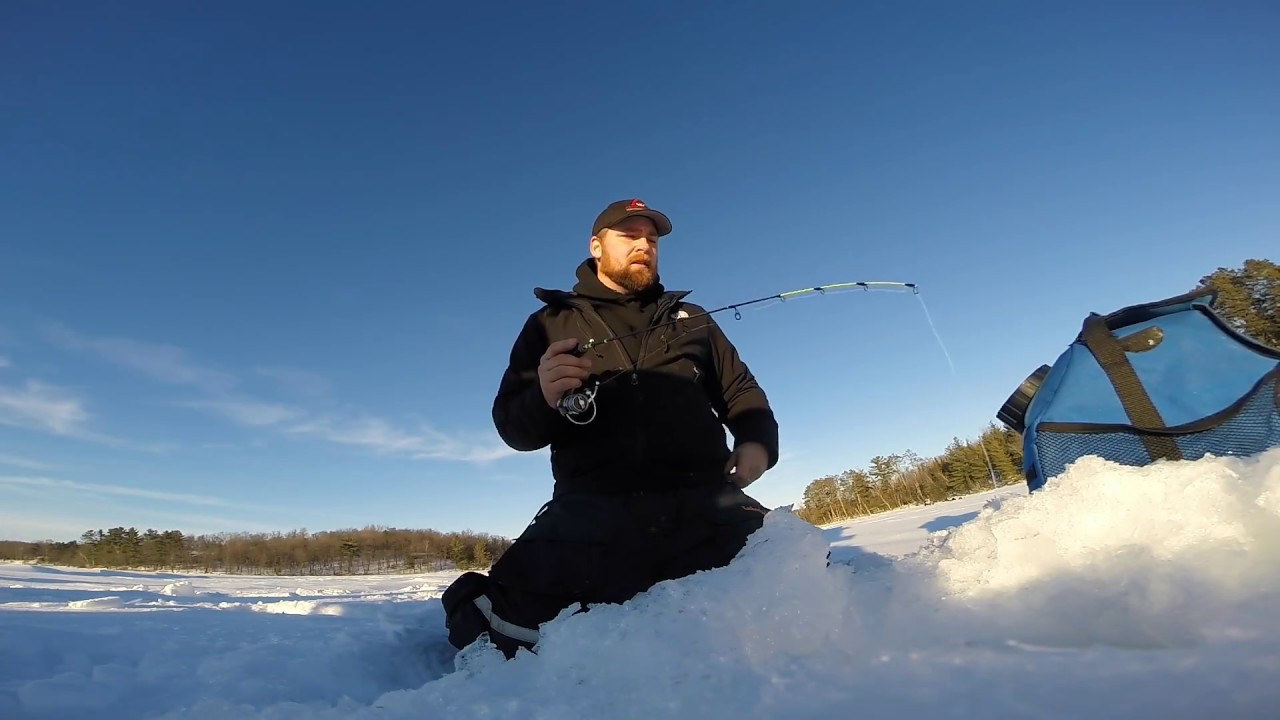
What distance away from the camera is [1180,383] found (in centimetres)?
215

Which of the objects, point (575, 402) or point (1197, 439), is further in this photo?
point (575, 402)

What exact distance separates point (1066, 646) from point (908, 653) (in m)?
0.21

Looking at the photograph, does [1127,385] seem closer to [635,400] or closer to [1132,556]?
[1132,556]

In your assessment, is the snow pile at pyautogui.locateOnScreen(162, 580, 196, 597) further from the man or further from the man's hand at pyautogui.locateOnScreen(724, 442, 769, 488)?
the man's hand at pyautogui.locateOnScreen(724, 442, 769, 488)

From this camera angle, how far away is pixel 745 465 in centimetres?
265

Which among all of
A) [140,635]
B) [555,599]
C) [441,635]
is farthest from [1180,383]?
[140,635]

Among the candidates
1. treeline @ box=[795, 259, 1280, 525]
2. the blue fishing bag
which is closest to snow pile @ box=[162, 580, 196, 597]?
the blue fishing bag

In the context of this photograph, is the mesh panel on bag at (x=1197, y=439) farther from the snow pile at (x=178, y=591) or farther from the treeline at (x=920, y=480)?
the treeline at (x=920, y=480)

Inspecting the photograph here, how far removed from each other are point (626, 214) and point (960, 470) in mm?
46403

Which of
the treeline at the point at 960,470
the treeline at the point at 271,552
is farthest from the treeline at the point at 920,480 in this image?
the treeline at the point at 271,552

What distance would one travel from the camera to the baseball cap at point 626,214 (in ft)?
9.96

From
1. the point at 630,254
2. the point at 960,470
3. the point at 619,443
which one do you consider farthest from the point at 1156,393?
the point at 960,470

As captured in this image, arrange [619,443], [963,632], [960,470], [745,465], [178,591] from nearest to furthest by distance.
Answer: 1. [963,632]
2. [619,443]
3. [745,465]
4. [178,591]
5. [960,470]

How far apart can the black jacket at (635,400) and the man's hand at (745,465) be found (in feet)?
0.15
